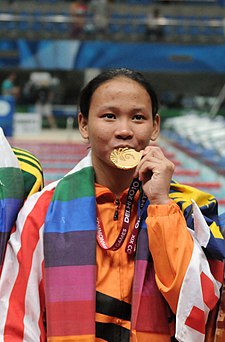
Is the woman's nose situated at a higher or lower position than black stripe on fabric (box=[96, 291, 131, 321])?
higher

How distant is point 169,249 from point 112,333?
0.22 meters

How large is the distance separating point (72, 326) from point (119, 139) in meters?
0.42

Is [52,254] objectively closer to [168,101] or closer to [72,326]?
[72,326]

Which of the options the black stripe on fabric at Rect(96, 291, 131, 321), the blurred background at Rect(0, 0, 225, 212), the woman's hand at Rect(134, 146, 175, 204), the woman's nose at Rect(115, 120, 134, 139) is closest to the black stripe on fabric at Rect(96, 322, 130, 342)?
the black stripe on fabric at Rect(96, 291, 131, 321)

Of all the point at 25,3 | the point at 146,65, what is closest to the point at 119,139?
Answer: the point at 146,65

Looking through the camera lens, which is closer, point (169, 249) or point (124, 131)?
point (169, 249)

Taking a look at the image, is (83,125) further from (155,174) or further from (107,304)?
(107,304)

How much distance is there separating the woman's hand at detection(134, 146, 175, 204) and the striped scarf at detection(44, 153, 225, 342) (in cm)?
7

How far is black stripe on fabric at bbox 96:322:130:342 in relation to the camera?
131 centimetres

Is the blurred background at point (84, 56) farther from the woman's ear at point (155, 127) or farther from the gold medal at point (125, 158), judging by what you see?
the gold medal at point (125, 158)

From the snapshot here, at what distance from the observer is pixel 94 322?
1289mm

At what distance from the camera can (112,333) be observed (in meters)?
1.32

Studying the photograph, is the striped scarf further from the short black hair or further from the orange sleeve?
the short black hair

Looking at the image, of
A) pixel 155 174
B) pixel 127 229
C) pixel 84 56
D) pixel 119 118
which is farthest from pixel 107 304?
pixel 84 56
